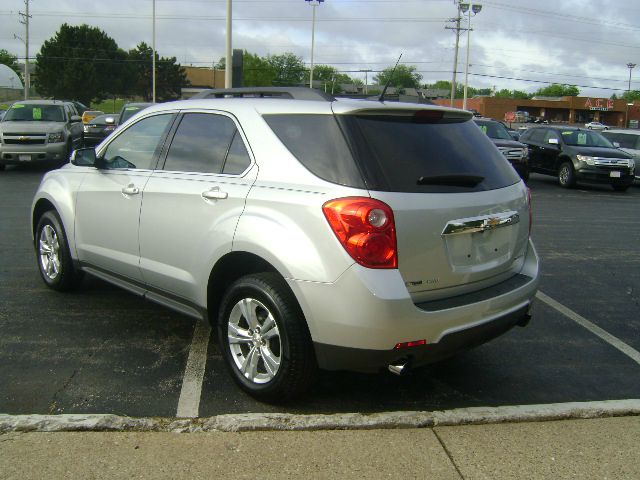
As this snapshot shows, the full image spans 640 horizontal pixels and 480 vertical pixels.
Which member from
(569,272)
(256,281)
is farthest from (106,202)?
(569,272)

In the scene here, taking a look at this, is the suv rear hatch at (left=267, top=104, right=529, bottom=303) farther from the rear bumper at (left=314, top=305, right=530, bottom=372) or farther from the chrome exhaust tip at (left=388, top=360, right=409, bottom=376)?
the chrome exhaust tip at (left=388, top=360, right=409, bottom=376)

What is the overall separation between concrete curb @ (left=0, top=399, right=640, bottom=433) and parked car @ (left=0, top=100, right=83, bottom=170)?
1425cm

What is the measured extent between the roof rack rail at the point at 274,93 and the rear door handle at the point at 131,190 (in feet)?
2.60

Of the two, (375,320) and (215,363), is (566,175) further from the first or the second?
(375,320)

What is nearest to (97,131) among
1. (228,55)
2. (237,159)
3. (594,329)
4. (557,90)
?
(228,55)

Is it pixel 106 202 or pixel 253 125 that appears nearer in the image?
pixel 253 125

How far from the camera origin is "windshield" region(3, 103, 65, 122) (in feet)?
56.0

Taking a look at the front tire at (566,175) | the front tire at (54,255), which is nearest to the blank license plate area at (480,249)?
the front tire at (54,255)

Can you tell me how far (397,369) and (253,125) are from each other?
1708mm

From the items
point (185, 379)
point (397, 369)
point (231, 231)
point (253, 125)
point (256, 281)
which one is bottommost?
point (185, 379)

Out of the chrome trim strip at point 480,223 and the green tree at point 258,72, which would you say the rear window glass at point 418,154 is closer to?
the chrome trim strip at point 480,223

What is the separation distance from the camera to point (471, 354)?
15.3 feet

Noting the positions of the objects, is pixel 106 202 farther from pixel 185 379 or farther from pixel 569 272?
pixel 569 272

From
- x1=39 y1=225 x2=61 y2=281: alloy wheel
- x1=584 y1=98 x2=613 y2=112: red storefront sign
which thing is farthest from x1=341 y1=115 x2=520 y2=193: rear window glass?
x1=584 y1=98 x2=613 y2=112: red storefront sign
